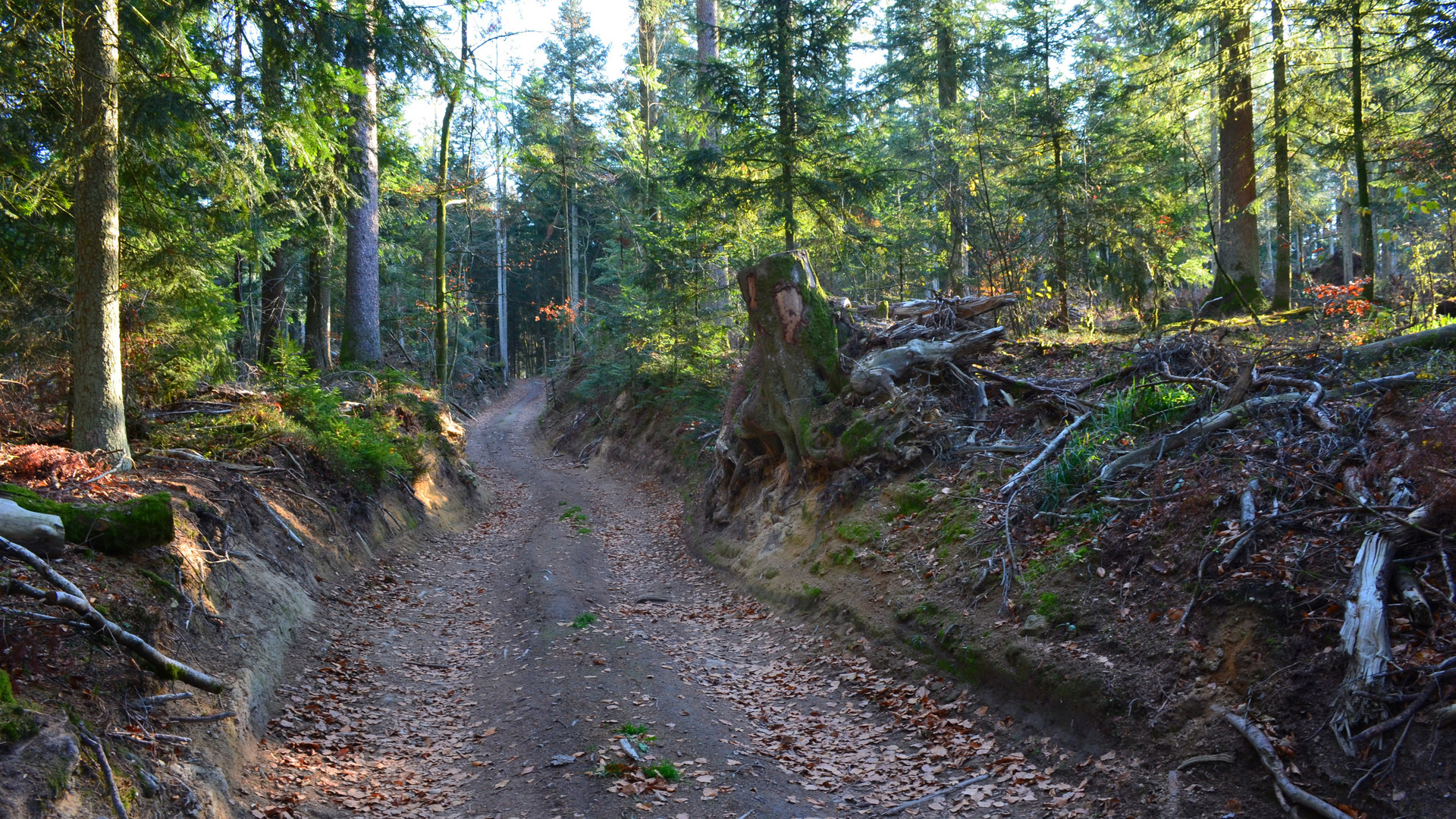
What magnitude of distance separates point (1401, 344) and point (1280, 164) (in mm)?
8764

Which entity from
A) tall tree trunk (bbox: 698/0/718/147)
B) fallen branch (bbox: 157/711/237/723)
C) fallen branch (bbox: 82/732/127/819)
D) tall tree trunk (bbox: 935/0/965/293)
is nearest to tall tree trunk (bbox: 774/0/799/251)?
tall tree trunk (bbox: 698/0/718/147)

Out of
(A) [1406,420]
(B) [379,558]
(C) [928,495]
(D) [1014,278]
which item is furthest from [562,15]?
(A) [1406,420]

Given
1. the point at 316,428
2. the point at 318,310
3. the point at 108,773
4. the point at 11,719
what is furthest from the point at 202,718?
the point at 318,310

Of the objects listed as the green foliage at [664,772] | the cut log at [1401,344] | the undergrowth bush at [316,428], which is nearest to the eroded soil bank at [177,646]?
the undergrowth bush at [316,428]

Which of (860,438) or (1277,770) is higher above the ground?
(860,438)

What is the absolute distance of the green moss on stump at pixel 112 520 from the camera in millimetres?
5469

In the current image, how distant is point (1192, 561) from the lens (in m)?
5.72

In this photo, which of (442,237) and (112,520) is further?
(442,237)

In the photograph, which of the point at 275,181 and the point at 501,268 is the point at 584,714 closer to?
the point at 275,181

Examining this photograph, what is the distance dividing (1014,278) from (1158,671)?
1146 centimetres

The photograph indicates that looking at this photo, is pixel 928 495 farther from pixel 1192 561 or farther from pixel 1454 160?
pixel 1454 160

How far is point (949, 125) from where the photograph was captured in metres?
18.0


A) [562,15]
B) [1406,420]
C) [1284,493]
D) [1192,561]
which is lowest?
[1192,561]

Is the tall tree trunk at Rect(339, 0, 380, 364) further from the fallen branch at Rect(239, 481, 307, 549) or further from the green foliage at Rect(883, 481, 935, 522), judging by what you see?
the green foliage at Rect(883, 481, 935, 522)
